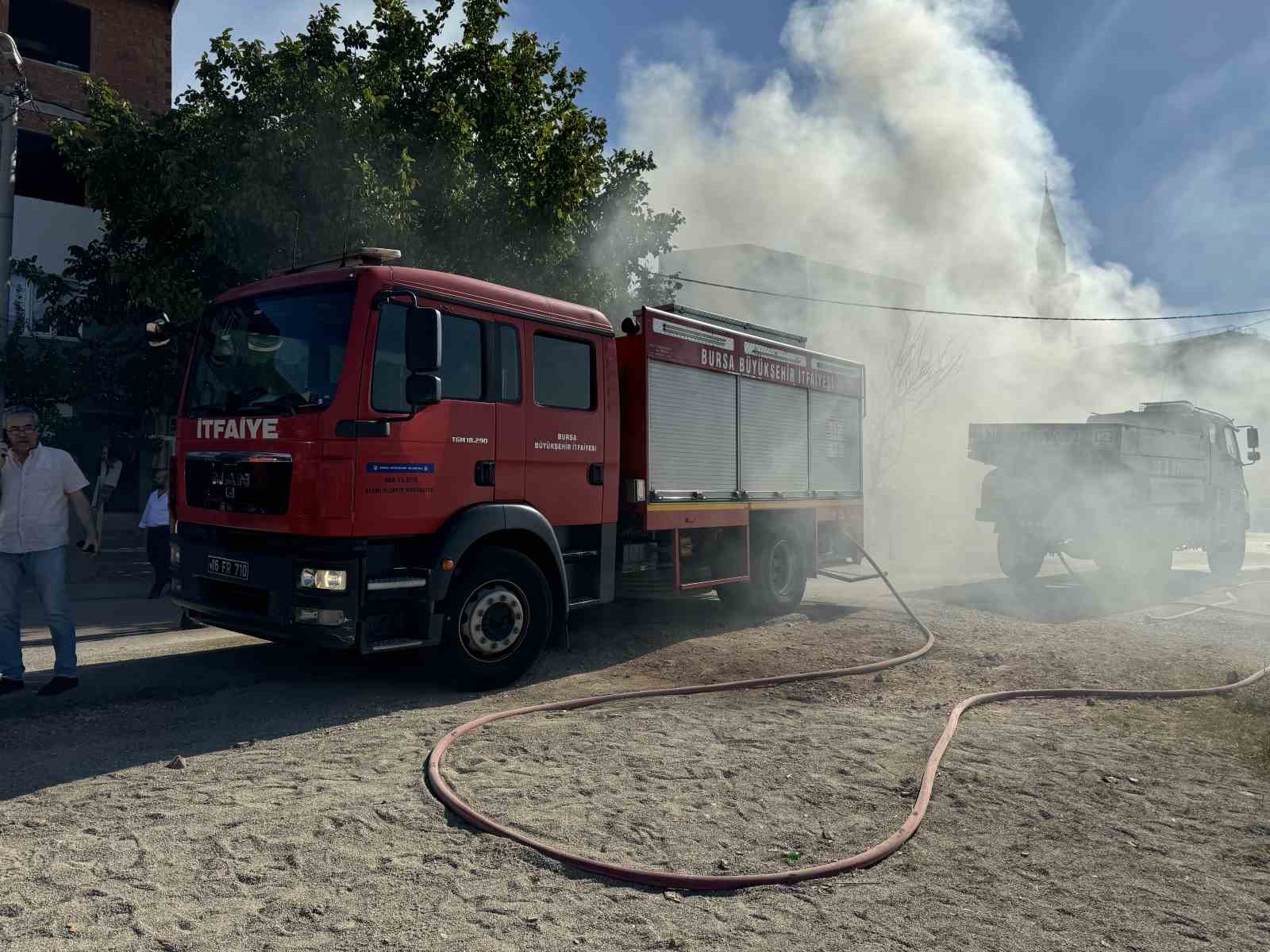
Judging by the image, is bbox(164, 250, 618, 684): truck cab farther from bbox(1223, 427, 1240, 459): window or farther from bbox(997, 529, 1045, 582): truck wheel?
bbox(1223, 427, 1240, 459): window

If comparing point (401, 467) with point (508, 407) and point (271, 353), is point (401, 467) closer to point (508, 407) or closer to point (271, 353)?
point (508, 407)

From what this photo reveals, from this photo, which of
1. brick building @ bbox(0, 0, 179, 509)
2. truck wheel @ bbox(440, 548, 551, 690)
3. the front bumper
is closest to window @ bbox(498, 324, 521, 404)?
truck wheel @ bbox(440, 548, 551, 690)

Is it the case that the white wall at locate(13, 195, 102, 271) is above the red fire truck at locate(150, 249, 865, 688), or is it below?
above

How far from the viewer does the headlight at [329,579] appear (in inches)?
221

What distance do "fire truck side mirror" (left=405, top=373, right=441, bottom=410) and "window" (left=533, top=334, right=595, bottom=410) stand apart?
1159mm

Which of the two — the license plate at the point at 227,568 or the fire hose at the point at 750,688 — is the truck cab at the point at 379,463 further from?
the fire hose at the point at 750,688

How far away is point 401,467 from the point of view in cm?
585

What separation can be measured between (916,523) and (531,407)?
26050 mm

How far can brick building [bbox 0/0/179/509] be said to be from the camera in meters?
16.8

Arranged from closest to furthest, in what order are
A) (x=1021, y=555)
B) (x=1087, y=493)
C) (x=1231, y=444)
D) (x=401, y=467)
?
(x=401, y=467) → (x=1087, y=493) → (x=1021, y=555) → (x=1231, y=444)

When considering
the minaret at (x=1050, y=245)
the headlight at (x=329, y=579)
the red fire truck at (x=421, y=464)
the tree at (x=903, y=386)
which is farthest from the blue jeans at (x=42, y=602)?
the minaret at (x=1050, y=245)

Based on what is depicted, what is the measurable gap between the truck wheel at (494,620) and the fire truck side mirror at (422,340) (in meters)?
1.34

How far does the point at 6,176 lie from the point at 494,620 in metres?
9.53

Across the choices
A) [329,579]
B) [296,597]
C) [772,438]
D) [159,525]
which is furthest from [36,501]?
[772,438]
